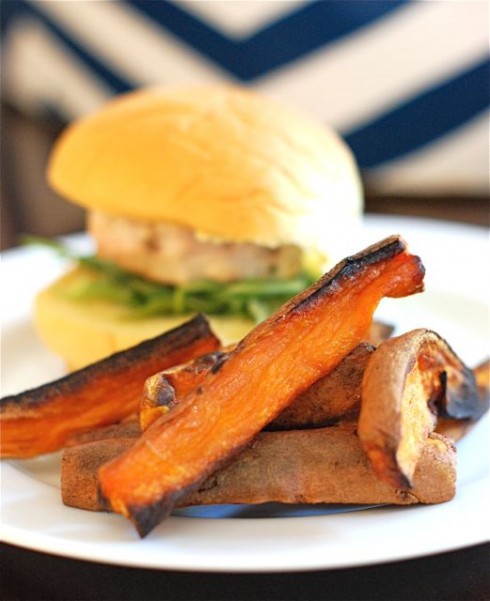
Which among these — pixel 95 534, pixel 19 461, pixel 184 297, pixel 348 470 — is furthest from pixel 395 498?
pixel 184 297

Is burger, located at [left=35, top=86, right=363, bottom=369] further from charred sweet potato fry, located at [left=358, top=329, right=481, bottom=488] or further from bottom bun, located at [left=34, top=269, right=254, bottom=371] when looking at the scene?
charred sweet potato fry, located at [left=358, top=329, right=481, bottom=488]

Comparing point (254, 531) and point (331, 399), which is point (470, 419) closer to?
point (331, 399)

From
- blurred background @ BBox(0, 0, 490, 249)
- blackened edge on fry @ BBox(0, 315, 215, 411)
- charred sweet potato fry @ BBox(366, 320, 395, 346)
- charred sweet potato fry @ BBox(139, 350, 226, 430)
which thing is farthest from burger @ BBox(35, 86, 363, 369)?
blurred background @ BBox(0, 0, 490, 249)

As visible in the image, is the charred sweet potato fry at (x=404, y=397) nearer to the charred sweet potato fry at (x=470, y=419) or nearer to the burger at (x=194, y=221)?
the charred sweet potato fry at (x=470, y=419)

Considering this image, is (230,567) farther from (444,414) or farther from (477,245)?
(477,245)

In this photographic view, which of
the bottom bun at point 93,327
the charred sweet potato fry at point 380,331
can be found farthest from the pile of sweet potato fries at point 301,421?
the bottom bun at point 93,327

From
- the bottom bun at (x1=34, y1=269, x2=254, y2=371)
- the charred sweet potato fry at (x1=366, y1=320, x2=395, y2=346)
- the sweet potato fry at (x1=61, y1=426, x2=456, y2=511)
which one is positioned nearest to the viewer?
the sweet potato fry at (x1=61, y1=426, x2=456, y2=511)
